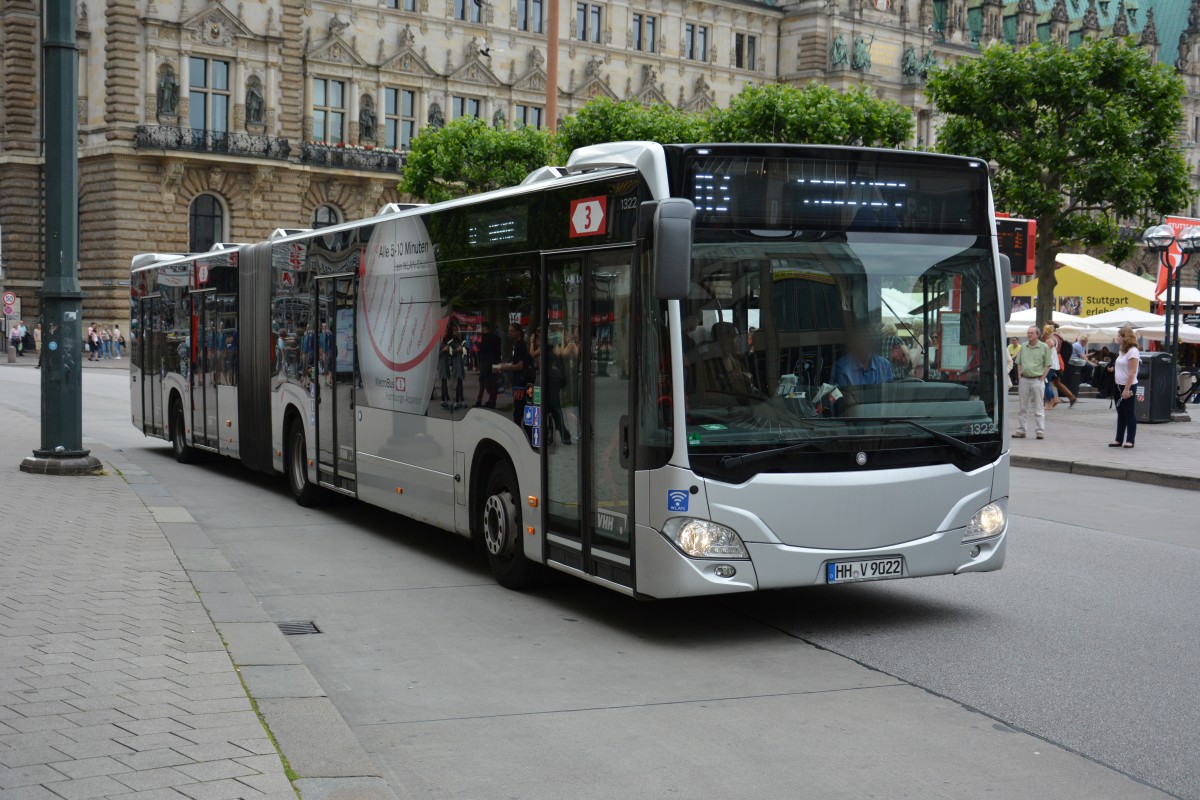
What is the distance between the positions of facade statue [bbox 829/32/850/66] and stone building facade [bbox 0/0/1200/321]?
0.15 m

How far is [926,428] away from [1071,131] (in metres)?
30.3

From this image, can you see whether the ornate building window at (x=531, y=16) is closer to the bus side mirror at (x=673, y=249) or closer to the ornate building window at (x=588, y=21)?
the ornate building window at (x=588, y=21)

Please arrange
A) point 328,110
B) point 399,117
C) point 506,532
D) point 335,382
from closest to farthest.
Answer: point 506,532, point 335,382, point 328,110, point 399,117

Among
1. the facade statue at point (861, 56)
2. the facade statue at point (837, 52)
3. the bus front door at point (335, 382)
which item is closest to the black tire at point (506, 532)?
the bus front door at point (335, 382)

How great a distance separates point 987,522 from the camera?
28.5 ft

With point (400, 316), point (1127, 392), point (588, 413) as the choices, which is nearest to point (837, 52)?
point (1127, 392)

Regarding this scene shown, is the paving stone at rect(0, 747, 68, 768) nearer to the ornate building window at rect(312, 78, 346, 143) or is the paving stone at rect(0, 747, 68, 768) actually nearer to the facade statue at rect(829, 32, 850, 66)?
the ornate building window at rect(312, 78, 346, 143)

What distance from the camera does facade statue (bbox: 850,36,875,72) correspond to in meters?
76.6

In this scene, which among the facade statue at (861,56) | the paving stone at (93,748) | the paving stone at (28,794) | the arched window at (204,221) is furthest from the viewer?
the facade statue at (861,56)

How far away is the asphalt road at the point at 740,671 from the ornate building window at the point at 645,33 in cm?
6249

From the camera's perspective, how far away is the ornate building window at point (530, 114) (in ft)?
224

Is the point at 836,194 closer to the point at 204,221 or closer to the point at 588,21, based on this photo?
the point at 204,221

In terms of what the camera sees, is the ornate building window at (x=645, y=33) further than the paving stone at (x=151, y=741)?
Yes

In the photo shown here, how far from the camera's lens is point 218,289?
56.9 ft
